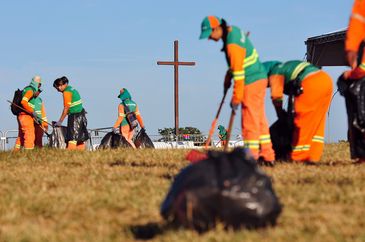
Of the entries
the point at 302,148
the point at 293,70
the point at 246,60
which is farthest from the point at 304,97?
the point at 246,60

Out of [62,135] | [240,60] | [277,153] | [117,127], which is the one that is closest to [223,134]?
[117,127]

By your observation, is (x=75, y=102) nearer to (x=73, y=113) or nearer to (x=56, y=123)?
(x=73, y=113)

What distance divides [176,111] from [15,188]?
946 inches

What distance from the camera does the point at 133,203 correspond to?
5.54 m

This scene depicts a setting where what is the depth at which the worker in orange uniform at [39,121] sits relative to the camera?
15791 millimetres

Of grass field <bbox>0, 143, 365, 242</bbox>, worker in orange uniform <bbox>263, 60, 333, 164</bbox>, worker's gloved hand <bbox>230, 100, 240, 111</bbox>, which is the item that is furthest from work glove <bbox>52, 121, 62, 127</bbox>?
worker's gloved hand <bbox>230, 100, 240, 111</bbox>

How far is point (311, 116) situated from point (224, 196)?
5140 millimetres

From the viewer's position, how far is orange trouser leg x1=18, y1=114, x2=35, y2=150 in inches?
599

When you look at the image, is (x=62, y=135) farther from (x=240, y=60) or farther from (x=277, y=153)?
(x=240, y=60)

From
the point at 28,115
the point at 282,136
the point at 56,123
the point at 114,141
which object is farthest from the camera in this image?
the point at 114,141

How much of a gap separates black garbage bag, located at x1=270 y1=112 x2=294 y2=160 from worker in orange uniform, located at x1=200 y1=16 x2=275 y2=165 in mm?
829

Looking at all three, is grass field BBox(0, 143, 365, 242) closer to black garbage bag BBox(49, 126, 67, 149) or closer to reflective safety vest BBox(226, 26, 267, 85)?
reflective safety vest BBox(226, 26, 267, 85)

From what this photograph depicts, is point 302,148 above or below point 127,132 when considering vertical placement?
above

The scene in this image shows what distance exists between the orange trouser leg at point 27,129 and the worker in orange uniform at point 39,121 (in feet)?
0.81
